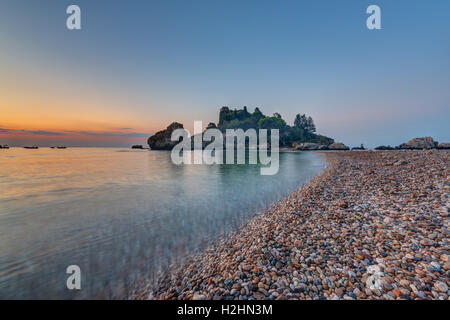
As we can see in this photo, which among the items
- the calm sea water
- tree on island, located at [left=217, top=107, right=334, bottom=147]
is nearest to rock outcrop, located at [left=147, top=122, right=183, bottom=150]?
tree on island, located at [left=217, top=107, right=334, bottom=147]

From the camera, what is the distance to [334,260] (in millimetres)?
3830

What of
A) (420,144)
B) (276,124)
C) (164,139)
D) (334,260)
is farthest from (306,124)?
(334,260)

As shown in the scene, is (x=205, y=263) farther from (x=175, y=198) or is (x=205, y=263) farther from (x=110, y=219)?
(x=175, y=198)

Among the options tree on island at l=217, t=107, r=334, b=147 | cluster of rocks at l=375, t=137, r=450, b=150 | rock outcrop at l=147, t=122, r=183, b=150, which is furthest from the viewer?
tree on island at l=217, t=107, r=334, b=147

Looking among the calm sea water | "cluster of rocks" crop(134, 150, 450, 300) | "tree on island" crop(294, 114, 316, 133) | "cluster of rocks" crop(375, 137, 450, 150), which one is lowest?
the calm sea water

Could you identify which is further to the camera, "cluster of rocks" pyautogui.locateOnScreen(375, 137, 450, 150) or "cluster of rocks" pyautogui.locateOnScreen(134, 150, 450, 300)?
"cluster of rocks" pyautogui.locateOnScreen(375, 137, 450, 150)

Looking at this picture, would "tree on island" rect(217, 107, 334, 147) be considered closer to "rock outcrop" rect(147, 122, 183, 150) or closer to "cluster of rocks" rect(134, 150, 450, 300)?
"rock outcrop" rect(147, 122, 183, 150)

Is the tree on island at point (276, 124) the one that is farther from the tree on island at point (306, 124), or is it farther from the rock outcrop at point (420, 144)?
the rock outcrop at point (420, 144)

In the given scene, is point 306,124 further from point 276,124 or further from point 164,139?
point 164,139

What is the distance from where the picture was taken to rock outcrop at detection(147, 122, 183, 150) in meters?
139

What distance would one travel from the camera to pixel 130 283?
445 cm

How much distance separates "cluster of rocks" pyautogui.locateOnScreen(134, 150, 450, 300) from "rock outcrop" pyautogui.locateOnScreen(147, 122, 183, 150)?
14170cm

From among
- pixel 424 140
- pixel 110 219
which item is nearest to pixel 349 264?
pixel 110 219
